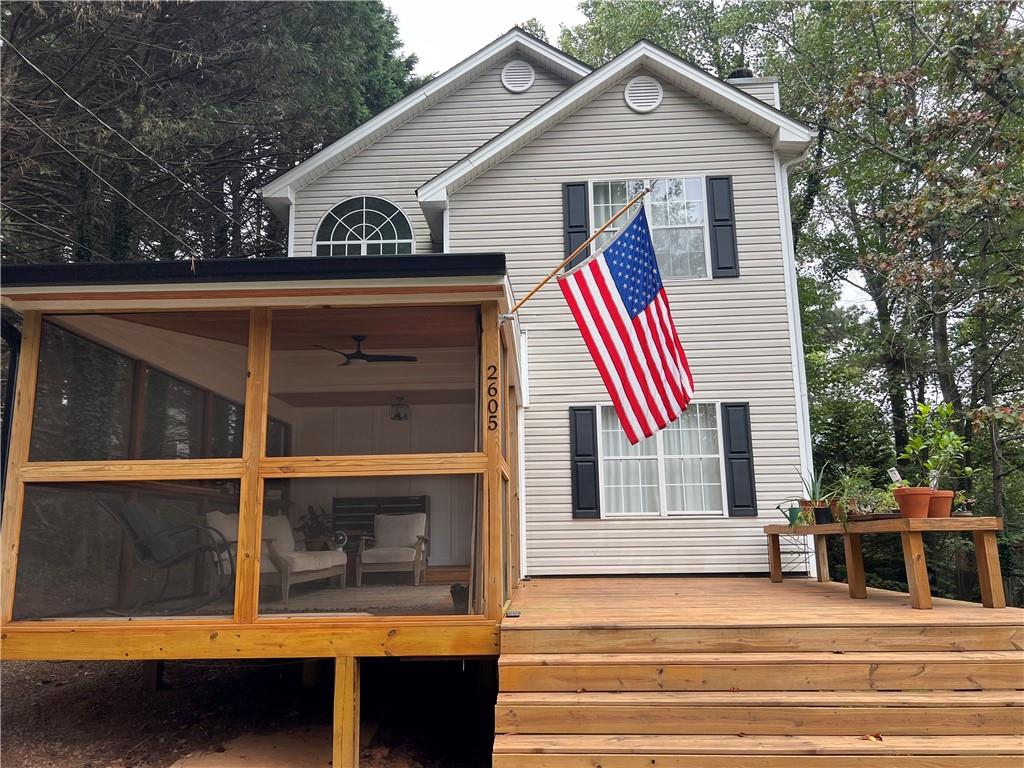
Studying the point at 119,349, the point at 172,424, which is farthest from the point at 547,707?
the point at 119,349

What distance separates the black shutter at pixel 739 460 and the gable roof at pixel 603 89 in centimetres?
310

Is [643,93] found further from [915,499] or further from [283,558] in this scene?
Result: [283,558]

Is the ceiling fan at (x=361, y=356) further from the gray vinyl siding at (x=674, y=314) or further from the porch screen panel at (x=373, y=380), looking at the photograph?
the gray vinyl siding at (x=674, y=314)

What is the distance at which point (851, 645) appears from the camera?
414cm

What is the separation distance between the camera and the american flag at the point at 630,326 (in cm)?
464

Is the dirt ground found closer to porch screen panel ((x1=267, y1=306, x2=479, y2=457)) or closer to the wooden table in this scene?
porch screen panel ((x1=267, y1=306, x2=479, y2=457))

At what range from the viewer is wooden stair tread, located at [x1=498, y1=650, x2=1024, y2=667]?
3975 mm

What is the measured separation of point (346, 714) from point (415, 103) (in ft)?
26.0

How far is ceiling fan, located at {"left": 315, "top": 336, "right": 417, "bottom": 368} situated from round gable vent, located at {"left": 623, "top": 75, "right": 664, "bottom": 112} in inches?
208

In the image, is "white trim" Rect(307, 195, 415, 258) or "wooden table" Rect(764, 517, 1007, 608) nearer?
"wooden table" Rect(764, 517, 1007, 608)

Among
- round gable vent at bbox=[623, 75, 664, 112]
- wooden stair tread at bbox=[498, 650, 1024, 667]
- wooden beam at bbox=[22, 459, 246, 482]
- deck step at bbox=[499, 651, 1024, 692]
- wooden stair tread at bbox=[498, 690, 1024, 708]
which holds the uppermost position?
round gable vent at bbox=[623, 75, 664, 112]

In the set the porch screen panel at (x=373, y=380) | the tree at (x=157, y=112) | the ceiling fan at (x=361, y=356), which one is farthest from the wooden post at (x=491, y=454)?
the tree at (x=157, y=112)

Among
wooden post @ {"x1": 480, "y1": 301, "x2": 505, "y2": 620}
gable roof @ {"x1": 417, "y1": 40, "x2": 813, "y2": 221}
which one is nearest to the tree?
gable roof @ {"x1": 417, "y1": 40, "x2": 813, "y2": 221}

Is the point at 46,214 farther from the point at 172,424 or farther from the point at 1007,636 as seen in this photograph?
the point at 1007,636
